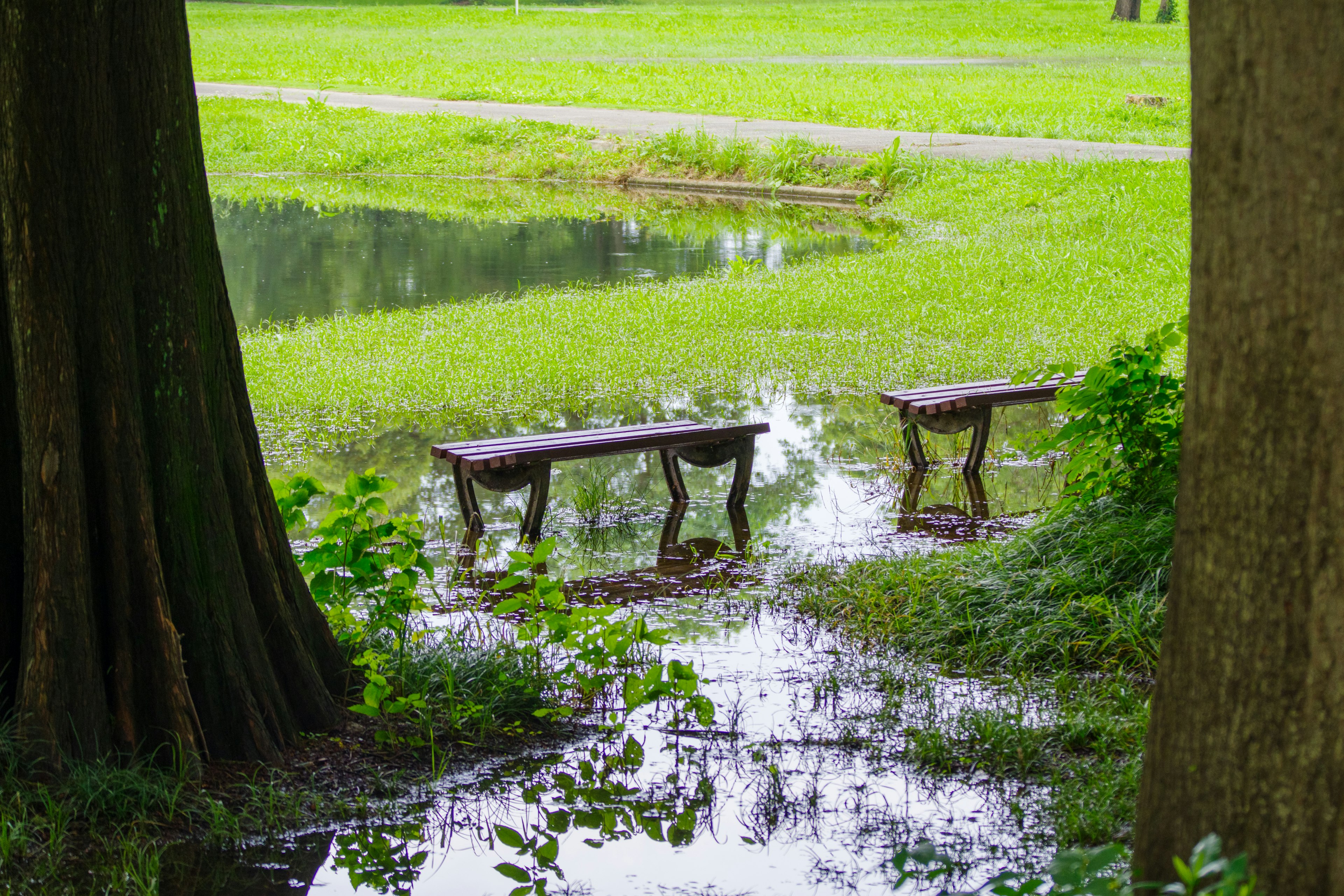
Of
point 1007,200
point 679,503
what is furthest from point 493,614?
point 1007,200

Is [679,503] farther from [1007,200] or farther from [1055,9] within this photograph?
[1055,9]

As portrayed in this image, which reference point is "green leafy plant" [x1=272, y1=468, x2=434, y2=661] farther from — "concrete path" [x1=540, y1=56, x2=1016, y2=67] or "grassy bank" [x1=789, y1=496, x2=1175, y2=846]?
"concrete path" [x1=540, y1=56, x2=1016, y2=67]

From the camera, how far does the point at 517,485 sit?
669 cm

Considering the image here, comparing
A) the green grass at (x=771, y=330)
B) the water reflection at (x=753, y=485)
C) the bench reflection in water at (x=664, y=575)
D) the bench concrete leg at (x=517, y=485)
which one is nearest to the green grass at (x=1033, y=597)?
the bench reflection in water at (x=664, y=575)

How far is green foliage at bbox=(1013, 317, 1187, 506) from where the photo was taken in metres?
Answer: 5.74

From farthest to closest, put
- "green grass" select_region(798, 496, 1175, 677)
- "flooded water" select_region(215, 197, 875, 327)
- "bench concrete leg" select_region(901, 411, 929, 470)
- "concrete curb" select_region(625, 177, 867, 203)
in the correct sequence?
1. "concrete curb" select_region(625, 177, 867, 203)
2. "flooded water" select_region(215, 197, 875, 327)
3. "bench concrete leg" select_region(901, 411, 929, 470)
4. "green grass" select_region(798, 496, 1175, 677)

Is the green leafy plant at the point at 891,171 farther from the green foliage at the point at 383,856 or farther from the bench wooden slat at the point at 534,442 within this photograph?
the green foliage at the point at 383,856

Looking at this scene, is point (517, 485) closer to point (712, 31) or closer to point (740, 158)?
point (740, 158)

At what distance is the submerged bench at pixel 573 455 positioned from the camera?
259 inches

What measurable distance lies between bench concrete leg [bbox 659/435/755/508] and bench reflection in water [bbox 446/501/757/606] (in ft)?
1.40

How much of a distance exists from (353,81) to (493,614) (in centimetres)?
3306

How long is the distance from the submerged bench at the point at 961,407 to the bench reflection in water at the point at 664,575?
1253 millimetres

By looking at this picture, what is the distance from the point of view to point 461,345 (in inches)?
433

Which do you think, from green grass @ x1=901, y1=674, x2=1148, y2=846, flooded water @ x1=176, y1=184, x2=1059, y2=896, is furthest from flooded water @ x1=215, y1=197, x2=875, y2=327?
green grass @ x1=901, y1=674, x2=1148, y2=846
